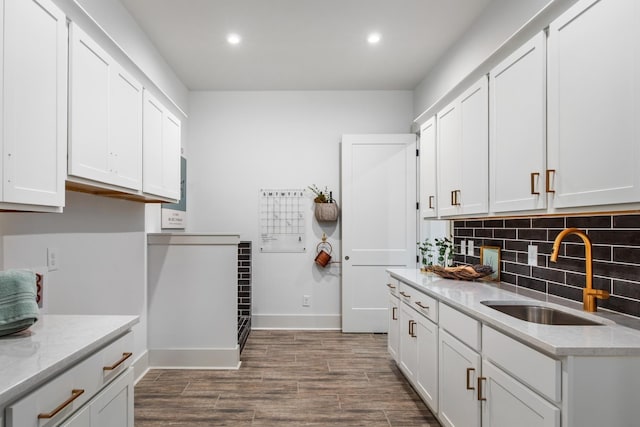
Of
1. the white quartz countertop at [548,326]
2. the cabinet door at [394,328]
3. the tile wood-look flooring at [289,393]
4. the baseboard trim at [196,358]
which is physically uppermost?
the white quartz countertop at [548,326]

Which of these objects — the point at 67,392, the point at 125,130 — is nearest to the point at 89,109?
the point at 125,130

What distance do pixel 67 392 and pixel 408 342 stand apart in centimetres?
232

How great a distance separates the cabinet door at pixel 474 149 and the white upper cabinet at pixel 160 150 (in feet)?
6.92

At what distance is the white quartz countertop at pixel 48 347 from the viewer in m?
1.07

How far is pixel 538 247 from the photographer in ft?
8.00

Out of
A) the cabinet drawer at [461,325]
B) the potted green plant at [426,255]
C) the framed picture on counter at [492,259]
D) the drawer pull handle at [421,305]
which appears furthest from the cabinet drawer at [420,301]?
the framed picture on counter at [492,259]

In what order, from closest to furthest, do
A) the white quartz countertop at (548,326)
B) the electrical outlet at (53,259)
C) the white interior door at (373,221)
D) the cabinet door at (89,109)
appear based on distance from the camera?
the white quartz countertop at (548,326), the cabinet door at (89,109), the electrical outlet at (53,259), the white interior door at (373,221)

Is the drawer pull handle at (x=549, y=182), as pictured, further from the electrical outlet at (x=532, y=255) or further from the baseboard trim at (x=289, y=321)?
the baseboard trim at (x=289, y=321)

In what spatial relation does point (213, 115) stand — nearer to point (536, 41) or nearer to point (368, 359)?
point (368, 359)

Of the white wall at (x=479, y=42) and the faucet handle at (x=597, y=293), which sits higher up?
the white wall at (x=479, y=42)

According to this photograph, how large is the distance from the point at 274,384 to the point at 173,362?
3.22 ft

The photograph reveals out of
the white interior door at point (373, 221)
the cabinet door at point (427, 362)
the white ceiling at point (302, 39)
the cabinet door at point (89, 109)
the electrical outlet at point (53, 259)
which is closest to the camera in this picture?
the cabinet door at point (89, 109)

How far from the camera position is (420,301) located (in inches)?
107

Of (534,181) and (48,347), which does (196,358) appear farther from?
(534,181)
